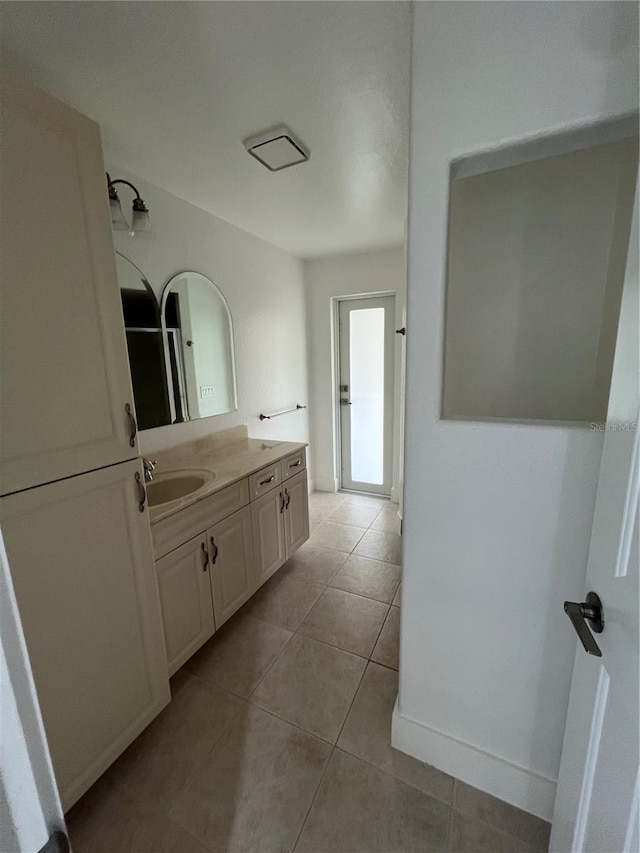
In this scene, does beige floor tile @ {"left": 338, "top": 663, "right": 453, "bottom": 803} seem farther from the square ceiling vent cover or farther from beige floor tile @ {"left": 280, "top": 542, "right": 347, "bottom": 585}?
the square ceiling vent cover

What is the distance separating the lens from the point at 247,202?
2.11 meters

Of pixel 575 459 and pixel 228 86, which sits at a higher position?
pixel 228 86

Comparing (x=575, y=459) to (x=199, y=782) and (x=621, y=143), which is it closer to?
(x=621, y=143)

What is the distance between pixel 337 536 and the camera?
2867 millimetres

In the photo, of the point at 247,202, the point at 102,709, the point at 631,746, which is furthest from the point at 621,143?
the point at 102,709

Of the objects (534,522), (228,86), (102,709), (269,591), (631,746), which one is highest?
(228,86)

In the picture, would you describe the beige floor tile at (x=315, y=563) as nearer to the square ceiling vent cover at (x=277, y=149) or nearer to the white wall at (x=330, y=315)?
the white wall at (x=330, y=315)

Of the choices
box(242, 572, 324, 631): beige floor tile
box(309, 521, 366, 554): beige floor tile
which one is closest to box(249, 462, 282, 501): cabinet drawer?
box(242, 572, 324, 631): beige floor tile

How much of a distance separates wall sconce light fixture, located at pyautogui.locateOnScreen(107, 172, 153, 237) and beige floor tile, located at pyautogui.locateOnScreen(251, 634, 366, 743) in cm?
221

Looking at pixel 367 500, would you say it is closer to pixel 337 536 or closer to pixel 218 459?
pixel 337 536

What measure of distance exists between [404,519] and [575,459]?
0.51 metres

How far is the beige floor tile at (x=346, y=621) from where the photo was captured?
176 cm

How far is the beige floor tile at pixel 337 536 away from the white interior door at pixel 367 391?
33.2 inches

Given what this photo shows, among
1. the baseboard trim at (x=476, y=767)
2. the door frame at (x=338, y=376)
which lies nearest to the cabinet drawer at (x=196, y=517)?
the baseboard trim at (x=476, y=767)
